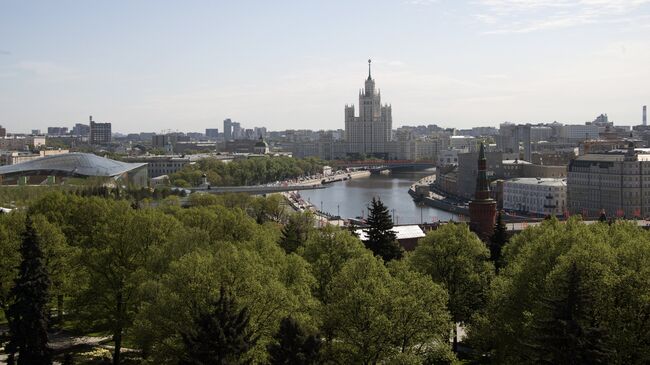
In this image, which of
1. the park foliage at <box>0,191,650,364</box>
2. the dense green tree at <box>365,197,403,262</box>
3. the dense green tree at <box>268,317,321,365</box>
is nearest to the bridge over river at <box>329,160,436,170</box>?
the dense green tree at <box>365,197,403,262</box>

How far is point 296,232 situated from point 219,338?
14867 mm

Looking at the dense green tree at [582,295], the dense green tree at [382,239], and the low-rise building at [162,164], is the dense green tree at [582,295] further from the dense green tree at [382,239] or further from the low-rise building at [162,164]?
the low-rise building at [162,164]

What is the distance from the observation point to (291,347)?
13.1 m

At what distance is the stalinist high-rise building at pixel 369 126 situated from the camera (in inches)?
5955

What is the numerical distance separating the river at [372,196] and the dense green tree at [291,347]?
3975 cm

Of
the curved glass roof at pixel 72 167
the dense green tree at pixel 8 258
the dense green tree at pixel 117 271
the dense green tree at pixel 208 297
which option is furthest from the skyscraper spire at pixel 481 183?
the curved glass roof at pixel 72 167

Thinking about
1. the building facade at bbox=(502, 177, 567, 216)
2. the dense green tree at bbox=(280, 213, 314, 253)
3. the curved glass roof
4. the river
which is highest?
the curved glass roof

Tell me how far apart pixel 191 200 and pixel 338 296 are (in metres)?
32.3

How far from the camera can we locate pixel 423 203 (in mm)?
71312

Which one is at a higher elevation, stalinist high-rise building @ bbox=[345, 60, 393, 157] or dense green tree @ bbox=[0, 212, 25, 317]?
stalinist high-rise building @ bbox=[345, 60, 393, 157]

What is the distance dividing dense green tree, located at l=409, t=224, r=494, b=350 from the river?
30789mm

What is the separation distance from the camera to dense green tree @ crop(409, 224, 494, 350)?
20469mm

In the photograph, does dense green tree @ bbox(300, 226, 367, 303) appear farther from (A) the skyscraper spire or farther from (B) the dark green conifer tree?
(A) the skyscraper spire

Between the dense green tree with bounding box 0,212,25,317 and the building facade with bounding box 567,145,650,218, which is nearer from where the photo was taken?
the dense green tree with bounding box 0,212,25,317
